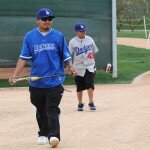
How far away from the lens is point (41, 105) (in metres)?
8.66

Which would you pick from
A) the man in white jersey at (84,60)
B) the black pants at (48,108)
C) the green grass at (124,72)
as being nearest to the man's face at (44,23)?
the black pants at (48,108)

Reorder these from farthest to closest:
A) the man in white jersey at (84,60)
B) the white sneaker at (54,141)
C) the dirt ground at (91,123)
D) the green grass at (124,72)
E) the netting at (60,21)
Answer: the netting at (60,21), the green grass at (124,72), the man in white jersey at (84,60), the dirt ground at (91,123), the white sneaker at (54,141)

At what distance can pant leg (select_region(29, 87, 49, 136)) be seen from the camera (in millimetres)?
8552

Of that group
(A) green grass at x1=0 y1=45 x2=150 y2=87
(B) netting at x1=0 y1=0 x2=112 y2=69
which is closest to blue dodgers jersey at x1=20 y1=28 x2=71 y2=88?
(A) green grass at x1=0 y1=45 x2=150 y2=87

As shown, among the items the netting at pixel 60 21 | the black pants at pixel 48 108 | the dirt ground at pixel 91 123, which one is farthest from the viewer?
the netting at pixel 60 21

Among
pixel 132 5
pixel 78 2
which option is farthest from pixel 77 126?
pixel 132 5

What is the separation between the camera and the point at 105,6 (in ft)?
65.3

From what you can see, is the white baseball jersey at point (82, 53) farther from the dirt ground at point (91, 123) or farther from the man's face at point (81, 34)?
the dirt ground at point (91, 123)

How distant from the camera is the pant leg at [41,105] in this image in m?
8.55

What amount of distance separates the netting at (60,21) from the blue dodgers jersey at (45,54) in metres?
10.9

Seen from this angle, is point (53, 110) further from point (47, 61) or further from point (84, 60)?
point (84, 60)

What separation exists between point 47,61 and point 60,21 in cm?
1123

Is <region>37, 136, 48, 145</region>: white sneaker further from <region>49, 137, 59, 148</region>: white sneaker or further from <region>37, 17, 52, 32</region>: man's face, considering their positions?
<region>37, 17, 52, 32</region>: man's face

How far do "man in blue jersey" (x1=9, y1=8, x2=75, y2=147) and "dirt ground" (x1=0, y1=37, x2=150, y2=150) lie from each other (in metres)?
0.50
